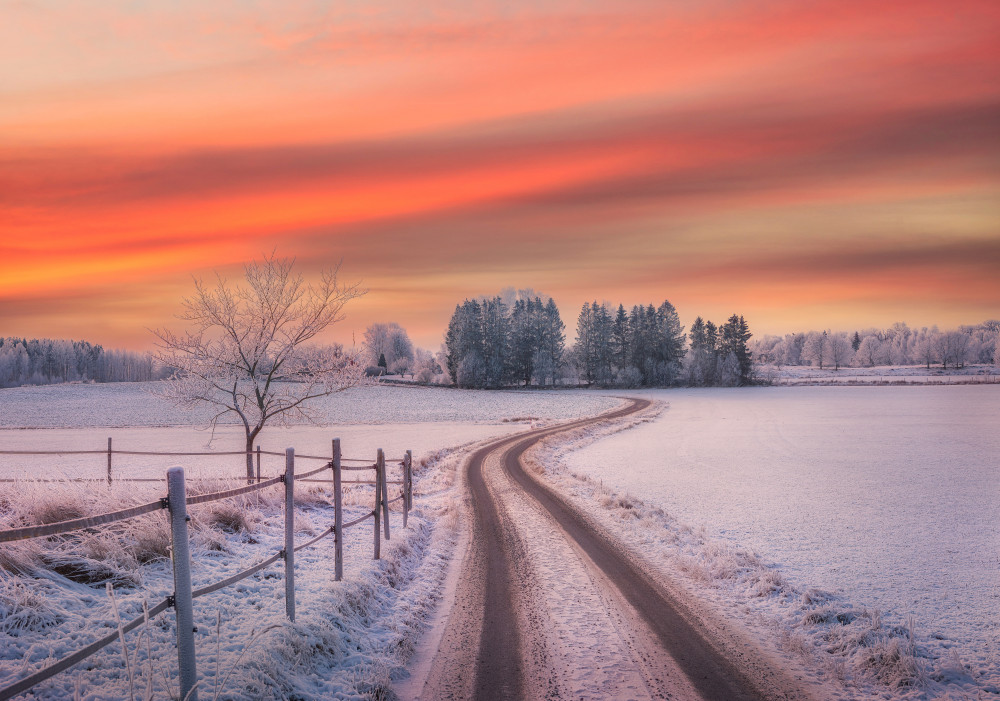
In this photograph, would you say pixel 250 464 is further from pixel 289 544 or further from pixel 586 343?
pixel 586 343

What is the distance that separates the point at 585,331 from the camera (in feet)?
351

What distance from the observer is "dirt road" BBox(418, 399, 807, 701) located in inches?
243

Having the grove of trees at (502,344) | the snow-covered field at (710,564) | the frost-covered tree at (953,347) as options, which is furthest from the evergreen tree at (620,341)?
the frost-covered tree at (953,347)

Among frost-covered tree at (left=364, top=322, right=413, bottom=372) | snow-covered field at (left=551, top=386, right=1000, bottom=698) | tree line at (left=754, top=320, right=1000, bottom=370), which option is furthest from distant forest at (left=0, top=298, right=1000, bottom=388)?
snow-covered field at (left=551, top=386, right=1000, bottom=698)

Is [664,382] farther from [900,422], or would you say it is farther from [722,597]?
[722,597]

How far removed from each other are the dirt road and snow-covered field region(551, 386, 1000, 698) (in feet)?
5.27

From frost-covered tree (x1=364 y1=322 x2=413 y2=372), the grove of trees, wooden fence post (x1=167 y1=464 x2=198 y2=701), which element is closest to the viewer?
wooden fence post (x1=167 y1=464 x2=198 y2=701)

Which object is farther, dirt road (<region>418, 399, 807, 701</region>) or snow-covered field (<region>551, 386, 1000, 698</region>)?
snow-covered field (<region>551, 386, 1000, 698</region>)

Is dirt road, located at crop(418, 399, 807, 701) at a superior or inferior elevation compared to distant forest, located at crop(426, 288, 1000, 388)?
inferior

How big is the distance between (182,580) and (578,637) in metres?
5.14

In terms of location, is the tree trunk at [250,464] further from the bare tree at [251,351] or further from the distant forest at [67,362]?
the distant forest at [67,362]

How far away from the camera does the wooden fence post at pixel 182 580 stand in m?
4.35

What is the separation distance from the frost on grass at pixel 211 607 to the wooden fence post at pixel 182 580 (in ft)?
0.53

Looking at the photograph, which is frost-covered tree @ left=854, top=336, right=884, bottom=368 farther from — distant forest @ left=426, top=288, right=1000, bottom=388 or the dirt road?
the dirt road
